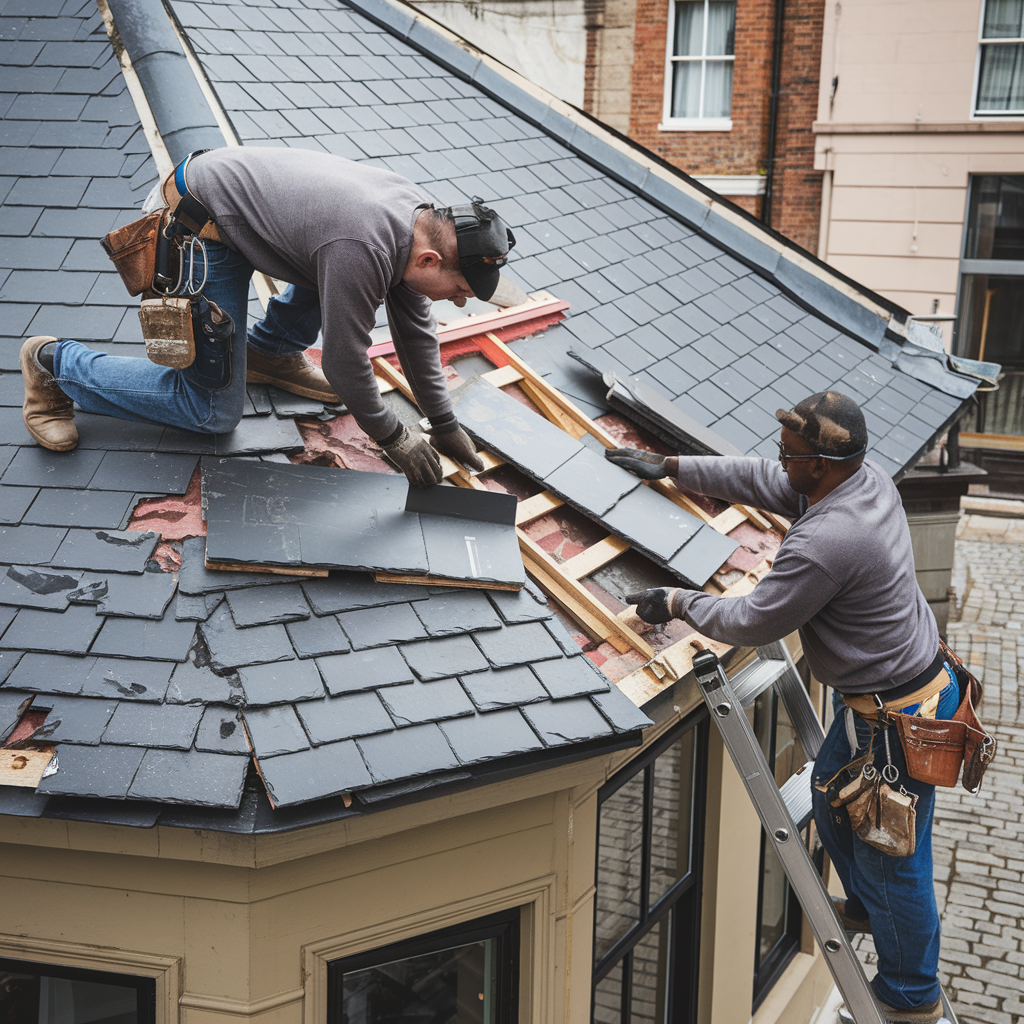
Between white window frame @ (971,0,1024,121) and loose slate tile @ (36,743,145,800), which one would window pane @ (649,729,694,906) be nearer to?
loose slate tile @ (36,743,145,800)

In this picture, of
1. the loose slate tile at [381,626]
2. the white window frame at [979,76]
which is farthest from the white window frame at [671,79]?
the loose slate tile at [381,626]

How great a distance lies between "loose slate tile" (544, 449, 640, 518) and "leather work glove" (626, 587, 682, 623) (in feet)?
1.89

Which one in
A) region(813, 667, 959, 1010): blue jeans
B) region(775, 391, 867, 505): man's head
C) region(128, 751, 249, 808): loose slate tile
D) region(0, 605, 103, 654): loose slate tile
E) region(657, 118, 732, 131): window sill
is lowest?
region(813, 667, 959, 1010): blue jeans

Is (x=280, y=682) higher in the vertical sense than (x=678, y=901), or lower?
higher

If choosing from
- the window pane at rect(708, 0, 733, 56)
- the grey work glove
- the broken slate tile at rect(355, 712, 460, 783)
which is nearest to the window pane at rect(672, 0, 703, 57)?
the window pane at rect(708, 0, 733, 56)

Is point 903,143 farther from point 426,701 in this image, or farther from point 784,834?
point 426,701

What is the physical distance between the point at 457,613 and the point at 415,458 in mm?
661

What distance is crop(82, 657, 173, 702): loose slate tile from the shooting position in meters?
3.09

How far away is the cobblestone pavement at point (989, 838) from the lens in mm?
8164

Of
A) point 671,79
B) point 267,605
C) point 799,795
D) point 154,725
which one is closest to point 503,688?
point 267,605

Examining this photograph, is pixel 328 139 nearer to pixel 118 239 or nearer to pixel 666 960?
pixel 118 239

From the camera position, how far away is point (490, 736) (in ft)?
10.7

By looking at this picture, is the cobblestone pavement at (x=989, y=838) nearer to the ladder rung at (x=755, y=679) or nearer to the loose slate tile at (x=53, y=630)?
the ladder rung at (x=755, y=679)

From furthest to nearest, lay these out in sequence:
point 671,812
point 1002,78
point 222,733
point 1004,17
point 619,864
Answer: point 1002,78, point 1004,17, point 671,812, point 619,864, point 222,733
